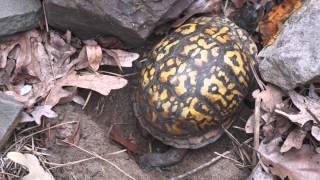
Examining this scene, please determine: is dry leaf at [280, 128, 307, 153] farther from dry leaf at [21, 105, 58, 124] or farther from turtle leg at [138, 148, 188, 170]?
dry leaf at [21, 105, 58, 124]

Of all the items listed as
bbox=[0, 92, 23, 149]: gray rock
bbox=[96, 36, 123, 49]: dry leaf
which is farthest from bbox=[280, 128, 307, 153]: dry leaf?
bbox=[0, 92, 23, 149]: gray rock

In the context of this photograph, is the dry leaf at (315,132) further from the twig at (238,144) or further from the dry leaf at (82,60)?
the dry leaf at (82,60)

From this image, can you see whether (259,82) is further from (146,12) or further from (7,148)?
(7,148)

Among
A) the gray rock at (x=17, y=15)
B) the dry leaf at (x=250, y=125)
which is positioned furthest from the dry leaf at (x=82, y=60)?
the dry leaf at (x=250, y=125)

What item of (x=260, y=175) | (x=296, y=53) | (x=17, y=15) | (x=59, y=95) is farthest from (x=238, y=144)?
(x=17, y=15)

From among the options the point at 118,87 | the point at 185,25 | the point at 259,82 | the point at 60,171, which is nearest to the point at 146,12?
the point at 185,25
